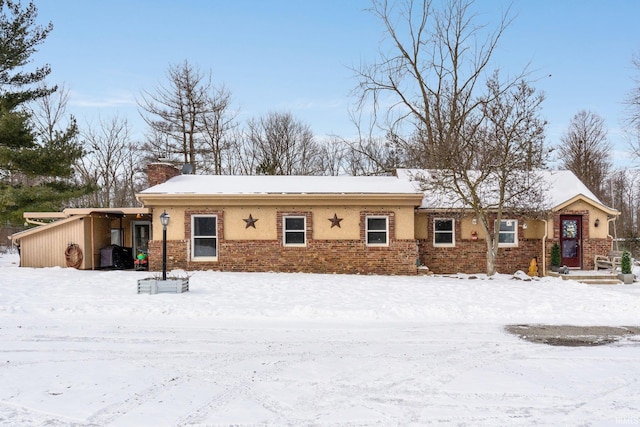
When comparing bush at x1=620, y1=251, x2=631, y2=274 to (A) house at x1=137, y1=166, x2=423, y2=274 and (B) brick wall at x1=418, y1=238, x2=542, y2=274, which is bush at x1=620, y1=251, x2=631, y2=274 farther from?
(A) house at x1=137, y1=166, x2=423, y2=274

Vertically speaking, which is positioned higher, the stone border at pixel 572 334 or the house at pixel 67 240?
the house at pixel 67 240

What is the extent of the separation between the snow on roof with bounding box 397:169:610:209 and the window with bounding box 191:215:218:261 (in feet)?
23.9

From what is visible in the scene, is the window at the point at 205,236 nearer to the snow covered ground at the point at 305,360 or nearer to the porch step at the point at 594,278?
the snow covered ground at the point at 305,360

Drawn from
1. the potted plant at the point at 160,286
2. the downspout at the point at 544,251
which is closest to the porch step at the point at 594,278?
the downspout at the point at 544,251

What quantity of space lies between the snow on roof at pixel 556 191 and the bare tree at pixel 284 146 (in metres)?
16.3

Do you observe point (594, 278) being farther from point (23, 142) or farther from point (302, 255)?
point (23, 142)

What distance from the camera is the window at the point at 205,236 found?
14914 mm

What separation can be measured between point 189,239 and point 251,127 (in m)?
21.4

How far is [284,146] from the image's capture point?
110 feet

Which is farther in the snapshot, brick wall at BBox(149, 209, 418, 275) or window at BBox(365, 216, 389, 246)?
window at BBox(365, 216, 389, 246)

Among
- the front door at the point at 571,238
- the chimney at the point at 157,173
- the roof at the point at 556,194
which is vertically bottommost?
the front door at the point at 571,238

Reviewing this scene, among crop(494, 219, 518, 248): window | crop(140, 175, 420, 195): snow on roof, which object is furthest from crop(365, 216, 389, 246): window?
crop(494, 219, 518, 248): window

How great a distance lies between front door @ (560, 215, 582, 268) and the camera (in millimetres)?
16016

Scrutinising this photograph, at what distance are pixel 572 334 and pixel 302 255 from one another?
901 centimetres
